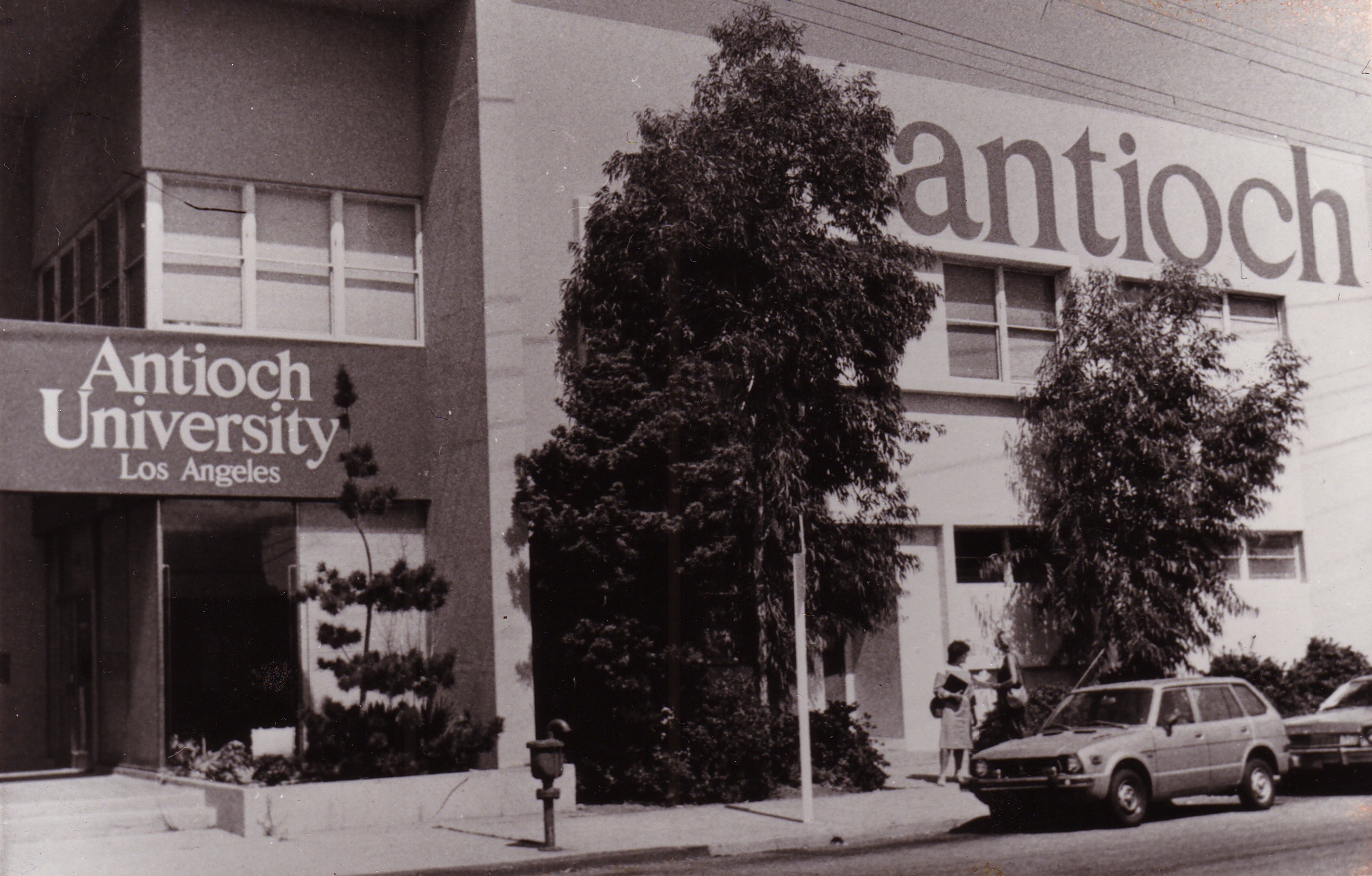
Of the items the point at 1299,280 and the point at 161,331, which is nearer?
the point at 161,331

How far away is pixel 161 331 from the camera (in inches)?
629

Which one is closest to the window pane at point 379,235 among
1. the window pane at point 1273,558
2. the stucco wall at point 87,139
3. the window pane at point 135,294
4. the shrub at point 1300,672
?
the window pane at point 135,294

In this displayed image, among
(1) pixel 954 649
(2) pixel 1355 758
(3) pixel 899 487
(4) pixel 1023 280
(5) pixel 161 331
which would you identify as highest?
(4) pixel 1023 280

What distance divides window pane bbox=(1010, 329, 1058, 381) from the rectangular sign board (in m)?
9.00

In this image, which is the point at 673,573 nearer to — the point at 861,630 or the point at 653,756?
the point at 653,756

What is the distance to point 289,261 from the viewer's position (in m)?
17.1

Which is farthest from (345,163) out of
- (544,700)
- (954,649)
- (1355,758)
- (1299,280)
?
(1299,280)

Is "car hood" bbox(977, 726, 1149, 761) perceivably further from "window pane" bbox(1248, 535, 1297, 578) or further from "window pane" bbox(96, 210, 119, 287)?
"window pane" bbox(96, 210, 119, 287)

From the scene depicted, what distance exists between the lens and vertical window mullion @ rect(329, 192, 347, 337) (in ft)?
56.2

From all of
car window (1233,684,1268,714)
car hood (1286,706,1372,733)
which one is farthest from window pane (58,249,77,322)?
car hood (1286,706,1372,733)

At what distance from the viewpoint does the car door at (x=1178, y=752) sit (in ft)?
44.8

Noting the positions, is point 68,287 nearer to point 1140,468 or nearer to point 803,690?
point 803,690

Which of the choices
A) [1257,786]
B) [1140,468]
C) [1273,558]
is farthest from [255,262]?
[1273,558]

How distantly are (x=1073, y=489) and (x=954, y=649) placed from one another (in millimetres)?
5039
